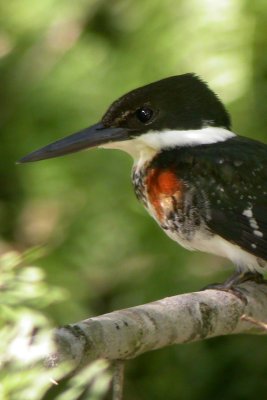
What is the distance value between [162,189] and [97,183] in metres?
0.25

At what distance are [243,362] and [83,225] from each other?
2.20 feet

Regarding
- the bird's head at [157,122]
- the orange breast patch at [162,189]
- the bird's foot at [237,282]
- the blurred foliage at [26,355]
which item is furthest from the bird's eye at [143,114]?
the blurred foliage at [26,355]

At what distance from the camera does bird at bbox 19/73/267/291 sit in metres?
2.76

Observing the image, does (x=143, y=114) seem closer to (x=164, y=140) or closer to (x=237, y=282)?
(x=164, y=140)

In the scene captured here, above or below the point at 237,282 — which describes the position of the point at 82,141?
above

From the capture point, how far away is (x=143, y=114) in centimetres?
289

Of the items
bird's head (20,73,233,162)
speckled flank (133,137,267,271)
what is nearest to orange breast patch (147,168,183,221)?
speckled flank (133,137,267,271)

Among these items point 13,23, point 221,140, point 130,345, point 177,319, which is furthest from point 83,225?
point 130,345

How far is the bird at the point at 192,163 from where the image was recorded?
9.05ft

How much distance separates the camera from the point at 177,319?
6.83ft

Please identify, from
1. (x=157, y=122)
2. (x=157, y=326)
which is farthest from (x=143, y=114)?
(x=157, y=326)

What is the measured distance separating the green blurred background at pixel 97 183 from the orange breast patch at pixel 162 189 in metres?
0.17

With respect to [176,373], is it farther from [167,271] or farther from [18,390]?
[18,390]

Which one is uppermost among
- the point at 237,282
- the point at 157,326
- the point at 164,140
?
the point at 164,140
